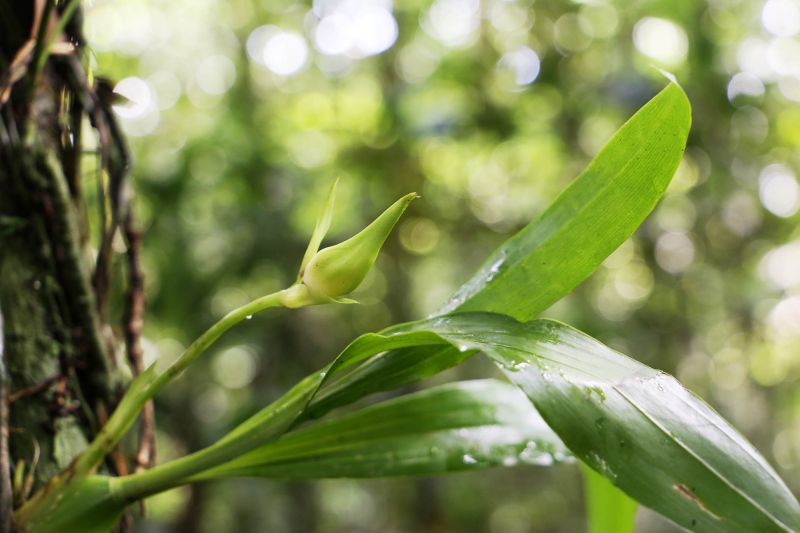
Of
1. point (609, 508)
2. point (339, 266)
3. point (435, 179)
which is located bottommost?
point (609, 508)

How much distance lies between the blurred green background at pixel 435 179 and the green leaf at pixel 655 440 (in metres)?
1.40

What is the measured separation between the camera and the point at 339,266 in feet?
1.05

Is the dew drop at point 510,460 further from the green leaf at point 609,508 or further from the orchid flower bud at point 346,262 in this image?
the orchid flower bud at point 346,262

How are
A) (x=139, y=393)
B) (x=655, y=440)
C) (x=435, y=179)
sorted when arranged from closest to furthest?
1. (x=655, y=440)
2. (x=139, y=393)
3. (x=435, y=179)

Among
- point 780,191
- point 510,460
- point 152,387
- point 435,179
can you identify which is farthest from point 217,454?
point 780,191

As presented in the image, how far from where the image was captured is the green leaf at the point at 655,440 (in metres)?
0.24

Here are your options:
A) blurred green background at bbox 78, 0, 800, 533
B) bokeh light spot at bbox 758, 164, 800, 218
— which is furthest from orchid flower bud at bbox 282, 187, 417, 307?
bokeh light spot at bbox 758, 164, 800, 218

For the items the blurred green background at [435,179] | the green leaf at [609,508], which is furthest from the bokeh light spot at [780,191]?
the green leaf at [609,508]

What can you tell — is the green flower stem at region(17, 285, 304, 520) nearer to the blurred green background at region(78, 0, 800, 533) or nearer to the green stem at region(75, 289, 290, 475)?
the green stem at region(75, 289, 290, 475)

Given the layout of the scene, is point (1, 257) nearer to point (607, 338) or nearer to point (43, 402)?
point (43, 402)

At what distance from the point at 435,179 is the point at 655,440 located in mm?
2278

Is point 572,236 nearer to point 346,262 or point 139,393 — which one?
point 346,262

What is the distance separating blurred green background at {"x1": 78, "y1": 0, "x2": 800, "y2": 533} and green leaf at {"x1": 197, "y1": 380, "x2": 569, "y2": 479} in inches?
48.6

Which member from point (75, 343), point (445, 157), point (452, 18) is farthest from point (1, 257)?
point (452, 18)
